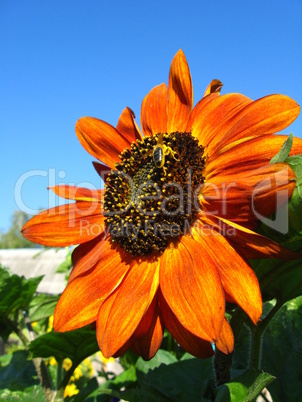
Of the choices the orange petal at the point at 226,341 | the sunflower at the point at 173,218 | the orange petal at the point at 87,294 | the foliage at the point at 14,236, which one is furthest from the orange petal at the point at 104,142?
the foliage at the point at 14,236

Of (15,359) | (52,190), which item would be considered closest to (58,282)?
(15,359)

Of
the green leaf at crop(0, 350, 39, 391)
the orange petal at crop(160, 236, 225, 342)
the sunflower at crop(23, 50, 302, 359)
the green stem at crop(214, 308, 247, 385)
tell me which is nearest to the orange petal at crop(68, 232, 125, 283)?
the sunflower at crop(23, 50, 302, 359)

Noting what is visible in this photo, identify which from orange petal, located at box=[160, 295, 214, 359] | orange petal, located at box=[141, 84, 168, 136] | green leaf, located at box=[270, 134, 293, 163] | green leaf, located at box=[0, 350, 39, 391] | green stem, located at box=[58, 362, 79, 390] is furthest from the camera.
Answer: green leaf, located at box=[0, 350, 39, 391]

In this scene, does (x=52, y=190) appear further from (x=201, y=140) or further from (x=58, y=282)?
(x=58, y=282)

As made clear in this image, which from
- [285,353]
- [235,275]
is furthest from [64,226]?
[285,353]

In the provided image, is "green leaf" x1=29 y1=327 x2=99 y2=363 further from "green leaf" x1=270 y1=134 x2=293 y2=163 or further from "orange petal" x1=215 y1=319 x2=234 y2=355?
"green leaf" x1=270 y1=134 x2=293 y2=163

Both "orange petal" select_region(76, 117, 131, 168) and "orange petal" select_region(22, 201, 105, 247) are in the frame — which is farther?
"orange petal" select_region(76, 117, 131, 168)

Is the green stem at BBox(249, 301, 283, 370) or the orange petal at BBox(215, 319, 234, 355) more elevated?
the orange petal at BBox(215, 319, 234, 355)

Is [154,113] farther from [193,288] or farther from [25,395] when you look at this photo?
[25,395]
